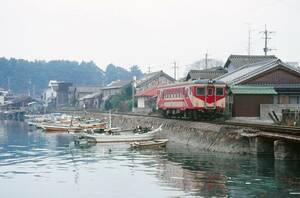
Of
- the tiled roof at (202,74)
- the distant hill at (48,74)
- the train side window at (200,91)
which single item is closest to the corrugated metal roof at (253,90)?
the train side window at (200,91)

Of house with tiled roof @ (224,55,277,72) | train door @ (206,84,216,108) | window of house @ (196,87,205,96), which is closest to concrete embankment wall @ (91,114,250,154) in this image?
train door @ (206,84,216,108)

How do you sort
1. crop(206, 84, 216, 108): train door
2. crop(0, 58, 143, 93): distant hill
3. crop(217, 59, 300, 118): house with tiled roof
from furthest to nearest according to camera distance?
crop(0, 58, 143, 93): distant hill → crop(217, 59, 300, 118): house with tiled roof → crop(206, 84, 216, 108): train door

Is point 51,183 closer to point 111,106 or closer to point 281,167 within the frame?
point 281,167

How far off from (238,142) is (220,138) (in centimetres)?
197

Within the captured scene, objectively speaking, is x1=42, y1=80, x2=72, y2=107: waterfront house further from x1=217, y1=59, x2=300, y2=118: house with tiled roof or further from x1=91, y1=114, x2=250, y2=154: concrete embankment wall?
x1=217, y1=59, x2=300, y2=118: house with tiled roof

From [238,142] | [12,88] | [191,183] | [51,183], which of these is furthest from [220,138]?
[12,88]

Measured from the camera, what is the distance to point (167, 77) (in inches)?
2881

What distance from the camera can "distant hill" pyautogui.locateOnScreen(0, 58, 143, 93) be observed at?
149750 mm

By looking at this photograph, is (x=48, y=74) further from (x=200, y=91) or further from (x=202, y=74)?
(x=200, y=91)

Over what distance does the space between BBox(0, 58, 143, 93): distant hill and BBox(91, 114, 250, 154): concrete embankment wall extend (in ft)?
375

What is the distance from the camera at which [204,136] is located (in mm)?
29797

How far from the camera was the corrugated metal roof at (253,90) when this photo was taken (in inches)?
1400

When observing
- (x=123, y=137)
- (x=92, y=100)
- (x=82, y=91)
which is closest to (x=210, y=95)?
(x=123, y=137)

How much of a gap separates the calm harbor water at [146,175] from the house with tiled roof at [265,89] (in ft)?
28.5
